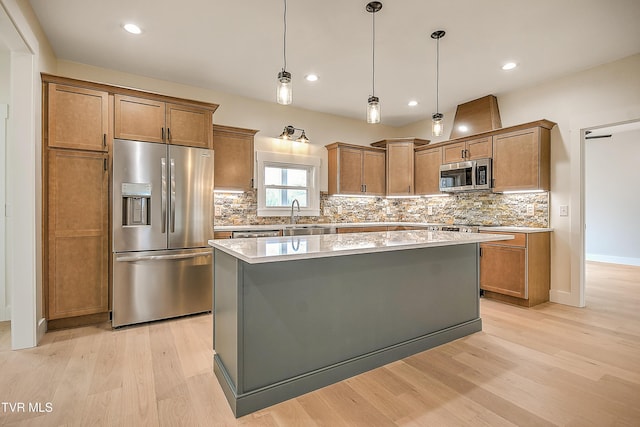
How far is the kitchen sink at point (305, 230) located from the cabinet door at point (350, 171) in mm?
726

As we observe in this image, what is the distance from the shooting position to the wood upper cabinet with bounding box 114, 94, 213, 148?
315 cm

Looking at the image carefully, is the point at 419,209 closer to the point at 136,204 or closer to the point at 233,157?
the point at 233,157

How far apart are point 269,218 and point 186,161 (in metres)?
1.74

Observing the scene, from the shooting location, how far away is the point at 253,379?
1.77 meters

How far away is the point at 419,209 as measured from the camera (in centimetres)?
581

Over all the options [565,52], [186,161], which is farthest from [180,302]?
[565,52]

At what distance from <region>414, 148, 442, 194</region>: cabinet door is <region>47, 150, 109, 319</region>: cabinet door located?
14.8ft

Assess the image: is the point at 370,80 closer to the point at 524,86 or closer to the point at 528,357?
the point at 524,86

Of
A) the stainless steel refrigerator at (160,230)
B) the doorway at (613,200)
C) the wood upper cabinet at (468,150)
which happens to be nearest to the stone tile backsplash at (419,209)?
the wood upper cabinet at (468,150)

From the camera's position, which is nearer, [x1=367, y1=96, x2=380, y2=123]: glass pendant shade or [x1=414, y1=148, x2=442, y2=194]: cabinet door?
[x1=367, y1=96, x2=380, y2=123]: glass pendant shade

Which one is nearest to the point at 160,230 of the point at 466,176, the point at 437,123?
the point at 437,123

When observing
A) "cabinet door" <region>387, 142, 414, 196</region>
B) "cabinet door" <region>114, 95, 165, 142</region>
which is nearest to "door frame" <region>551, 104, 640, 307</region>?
"cabinet door" <region>387, 142, 414, 196</region>

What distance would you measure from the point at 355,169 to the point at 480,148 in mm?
1905

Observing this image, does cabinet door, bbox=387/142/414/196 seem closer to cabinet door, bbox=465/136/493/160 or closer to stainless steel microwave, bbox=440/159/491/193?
stainless steel microwave, bbox=440/159/491/193
